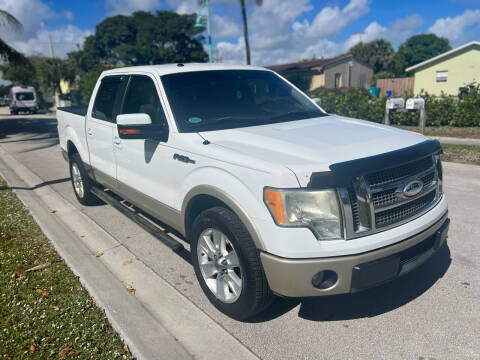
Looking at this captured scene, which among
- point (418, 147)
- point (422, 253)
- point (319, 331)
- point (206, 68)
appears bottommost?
point (319, 331)

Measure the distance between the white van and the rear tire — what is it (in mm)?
34415

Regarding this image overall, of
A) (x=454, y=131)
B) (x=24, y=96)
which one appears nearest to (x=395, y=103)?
(x=454, y=131)

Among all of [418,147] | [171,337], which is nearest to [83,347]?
[171,337]

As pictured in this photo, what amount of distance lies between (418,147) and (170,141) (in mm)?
2001

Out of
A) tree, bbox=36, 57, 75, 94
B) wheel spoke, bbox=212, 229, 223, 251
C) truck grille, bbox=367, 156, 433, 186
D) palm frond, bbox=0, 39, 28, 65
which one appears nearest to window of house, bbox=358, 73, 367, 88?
tree, bbox=36, 57, 75, 94

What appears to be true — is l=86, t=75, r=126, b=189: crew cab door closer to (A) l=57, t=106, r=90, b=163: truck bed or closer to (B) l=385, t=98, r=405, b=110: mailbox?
(A) l=57, t=106, r=90, b=163: truck bed

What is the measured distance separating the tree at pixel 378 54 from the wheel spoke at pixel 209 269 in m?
64.6

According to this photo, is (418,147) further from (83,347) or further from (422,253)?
(83,347)

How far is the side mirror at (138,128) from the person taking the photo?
3504mm

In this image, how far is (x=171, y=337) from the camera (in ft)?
9.57

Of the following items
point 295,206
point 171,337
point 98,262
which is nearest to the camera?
point 295,206

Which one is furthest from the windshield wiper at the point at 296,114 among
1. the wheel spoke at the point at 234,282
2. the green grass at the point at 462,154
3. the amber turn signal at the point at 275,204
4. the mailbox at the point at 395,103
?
the mailbox at the point at 395,103

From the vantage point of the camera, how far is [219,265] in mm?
3113

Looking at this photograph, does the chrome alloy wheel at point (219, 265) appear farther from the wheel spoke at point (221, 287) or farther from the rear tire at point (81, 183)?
the rear tire at point (81, 183)
